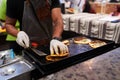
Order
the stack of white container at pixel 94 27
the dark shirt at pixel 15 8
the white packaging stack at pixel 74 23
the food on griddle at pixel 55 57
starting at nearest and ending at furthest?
the food on griddle at pixel 55 57 < the dark shirt at pixel 15 8 < the stack of white container at pixel 94 27 < the white packaging stack at pixel 74 23

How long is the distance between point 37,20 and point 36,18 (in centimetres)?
2

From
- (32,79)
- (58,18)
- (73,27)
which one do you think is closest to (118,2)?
(73,27)

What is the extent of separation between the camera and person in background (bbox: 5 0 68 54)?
4.37 ft

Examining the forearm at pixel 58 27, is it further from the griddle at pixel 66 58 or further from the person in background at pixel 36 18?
the griddle at pixel 66 58

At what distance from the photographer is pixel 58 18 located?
4.88 feet

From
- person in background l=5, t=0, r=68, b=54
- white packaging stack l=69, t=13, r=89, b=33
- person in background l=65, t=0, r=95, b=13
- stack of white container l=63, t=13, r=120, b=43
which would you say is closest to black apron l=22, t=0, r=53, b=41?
person in background l=5, t=0, r=68, b=54

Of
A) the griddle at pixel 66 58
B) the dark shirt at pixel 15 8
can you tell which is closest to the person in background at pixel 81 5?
the dark shirt at pixel 15 8

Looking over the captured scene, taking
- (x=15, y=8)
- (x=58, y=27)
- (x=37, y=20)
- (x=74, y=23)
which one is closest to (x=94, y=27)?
(x=74, y=23)

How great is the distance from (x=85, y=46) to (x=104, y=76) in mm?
381

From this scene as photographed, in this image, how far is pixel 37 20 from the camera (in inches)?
55.1

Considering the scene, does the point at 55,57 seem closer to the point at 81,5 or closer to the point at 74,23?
the point at 74,23

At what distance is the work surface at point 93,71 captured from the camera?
75 centimetres

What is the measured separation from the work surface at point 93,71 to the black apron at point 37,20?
661mm

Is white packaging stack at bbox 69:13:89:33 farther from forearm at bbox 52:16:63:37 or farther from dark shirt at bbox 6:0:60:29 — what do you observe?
dark shirt at bbox 6:0:60:29
